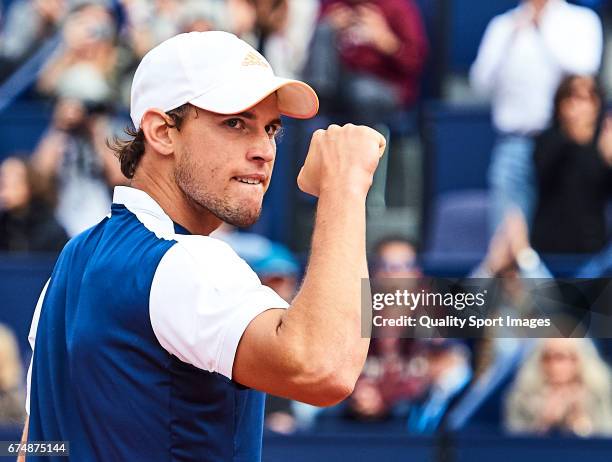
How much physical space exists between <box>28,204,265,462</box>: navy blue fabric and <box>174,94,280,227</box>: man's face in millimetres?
146

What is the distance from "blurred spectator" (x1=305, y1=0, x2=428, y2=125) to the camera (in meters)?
7.18

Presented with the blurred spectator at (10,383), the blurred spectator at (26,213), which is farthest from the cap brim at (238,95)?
the blurred spectator at (26,213)

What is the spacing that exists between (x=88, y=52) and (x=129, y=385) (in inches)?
231

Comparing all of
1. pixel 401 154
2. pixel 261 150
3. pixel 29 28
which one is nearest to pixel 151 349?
pixel 261 150

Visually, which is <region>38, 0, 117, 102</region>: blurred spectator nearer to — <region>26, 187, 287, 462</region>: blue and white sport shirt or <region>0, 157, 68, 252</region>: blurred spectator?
<region>0, 157, 68, 252</region>: blurred spectator

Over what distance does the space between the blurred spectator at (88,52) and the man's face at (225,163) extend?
5317 millimetres

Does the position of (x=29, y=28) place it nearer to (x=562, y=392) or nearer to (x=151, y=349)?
(x=562, y=392)

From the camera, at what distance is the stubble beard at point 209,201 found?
2.30 meters

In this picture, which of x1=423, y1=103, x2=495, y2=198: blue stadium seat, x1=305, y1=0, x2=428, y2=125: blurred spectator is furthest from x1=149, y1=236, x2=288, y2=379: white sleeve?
x1=423, y1=103, x2=495, y2=198: blue stadium seat

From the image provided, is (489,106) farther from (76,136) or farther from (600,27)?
(76,136)

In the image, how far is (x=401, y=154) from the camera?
7.54 metres

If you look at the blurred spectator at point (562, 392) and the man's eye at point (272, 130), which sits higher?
the man's eye at point (272, 130)

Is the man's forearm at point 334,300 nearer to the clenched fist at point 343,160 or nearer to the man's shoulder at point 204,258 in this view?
the clenched fist at point 343,160

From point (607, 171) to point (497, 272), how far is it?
4.02 ft
